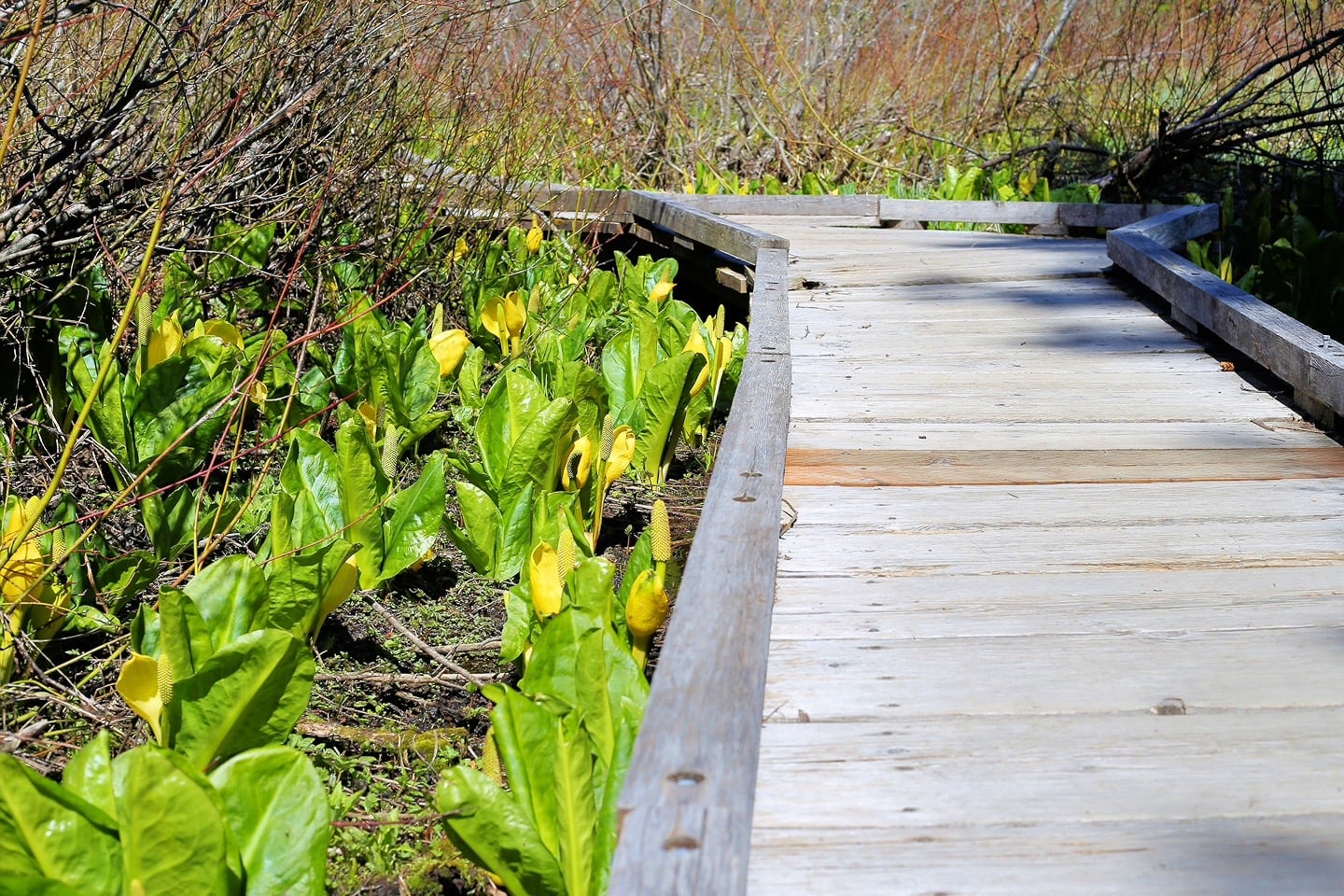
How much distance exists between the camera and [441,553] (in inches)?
123

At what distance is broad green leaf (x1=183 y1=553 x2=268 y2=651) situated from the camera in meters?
2.02

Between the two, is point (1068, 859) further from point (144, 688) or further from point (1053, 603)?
point (144, 688)

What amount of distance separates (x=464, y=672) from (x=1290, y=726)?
1.39 metres

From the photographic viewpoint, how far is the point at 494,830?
1528 mm

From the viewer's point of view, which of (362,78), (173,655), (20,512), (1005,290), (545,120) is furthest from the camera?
(545,120)

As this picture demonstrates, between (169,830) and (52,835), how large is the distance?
0.42 ft

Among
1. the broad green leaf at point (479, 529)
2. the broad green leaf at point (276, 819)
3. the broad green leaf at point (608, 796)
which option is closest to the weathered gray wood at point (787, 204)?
the broad green leaf at point (479, 529)

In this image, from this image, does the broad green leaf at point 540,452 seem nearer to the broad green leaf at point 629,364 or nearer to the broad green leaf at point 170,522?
the broad green leaf at point 170,522

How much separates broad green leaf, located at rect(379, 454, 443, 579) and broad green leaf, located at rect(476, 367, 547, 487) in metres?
0.30

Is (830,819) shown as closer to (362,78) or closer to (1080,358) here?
(1080,358)

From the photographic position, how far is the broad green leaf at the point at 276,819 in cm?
154

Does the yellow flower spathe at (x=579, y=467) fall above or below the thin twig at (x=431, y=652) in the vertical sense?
above

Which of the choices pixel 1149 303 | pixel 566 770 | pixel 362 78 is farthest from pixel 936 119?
pixel 566 770

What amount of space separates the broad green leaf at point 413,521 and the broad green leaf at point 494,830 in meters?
1.17
